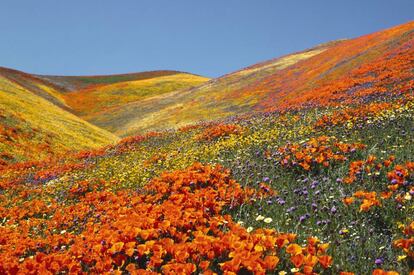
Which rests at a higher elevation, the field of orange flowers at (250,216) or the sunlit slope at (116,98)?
the sunlit slope at (116,98)

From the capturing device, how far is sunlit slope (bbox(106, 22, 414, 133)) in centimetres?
3231

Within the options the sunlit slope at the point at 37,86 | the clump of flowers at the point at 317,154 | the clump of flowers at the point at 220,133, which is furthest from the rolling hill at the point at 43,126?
the clump of flowers at the point at 317,154

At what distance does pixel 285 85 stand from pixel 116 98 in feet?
164

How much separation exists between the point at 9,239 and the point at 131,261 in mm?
3921

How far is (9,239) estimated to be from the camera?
8055mm

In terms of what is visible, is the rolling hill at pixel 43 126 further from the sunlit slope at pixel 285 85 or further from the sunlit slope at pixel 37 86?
the sunlit slope at pixel 285 85

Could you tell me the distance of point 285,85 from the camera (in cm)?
5331

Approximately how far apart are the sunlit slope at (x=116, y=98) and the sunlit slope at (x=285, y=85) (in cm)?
74

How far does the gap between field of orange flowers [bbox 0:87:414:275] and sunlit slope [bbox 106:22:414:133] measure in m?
15.5

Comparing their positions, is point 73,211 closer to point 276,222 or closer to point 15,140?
point 276,222

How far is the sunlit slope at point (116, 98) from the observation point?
68750 millimetres

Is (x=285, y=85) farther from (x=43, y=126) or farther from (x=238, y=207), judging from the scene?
(x=238, y=207)

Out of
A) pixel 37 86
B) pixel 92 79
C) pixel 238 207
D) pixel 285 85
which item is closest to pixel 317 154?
pixel 238 207

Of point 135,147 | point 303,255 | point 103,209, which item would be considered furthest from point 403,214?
point 135,147
